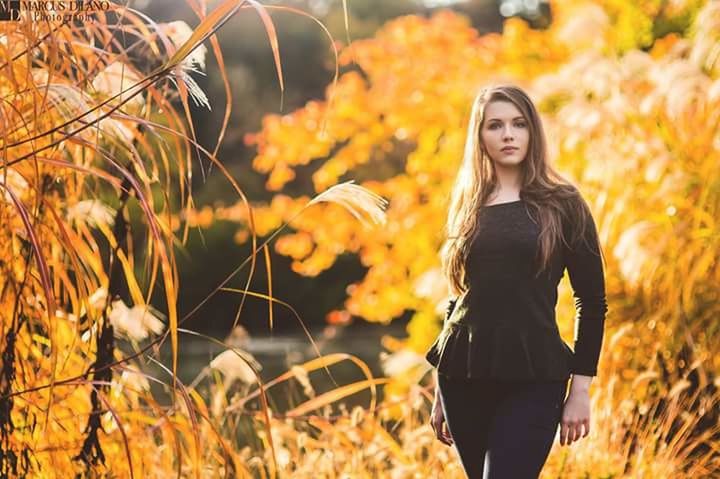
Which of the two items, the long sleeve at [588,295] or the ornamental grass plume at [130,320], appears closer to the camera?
the long sleeve at [588,295]

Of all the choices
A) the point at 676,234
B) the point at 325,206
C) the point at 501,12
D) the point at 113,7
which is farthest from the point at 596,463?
the point at 501,12

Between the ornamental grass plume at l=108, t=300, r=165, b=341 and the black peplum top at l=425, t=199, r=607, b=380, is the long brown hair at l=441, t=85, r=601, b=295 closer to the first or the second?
the black peplum top at l=425, t=199, r=607, b=380

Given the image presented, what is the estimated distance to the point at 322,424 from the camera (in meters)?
3.44

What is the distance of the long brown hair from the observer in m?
2.69

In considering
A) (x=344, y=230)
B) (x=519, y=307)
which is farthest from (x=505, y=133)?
(x=344, y=230)

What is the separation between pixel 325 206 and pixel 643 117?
12.4 feet

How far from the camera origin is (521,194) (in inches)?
110

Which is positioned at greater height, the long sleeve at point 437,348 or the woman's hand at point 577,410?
the long sleeve at point 437,348

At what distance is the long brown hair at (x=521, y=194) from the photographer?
269 centimetres

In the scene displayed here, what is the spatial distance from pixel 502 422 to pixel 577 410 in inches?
7.6

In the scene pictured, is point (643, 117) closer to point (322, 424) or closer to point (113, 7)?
point (322, 424)

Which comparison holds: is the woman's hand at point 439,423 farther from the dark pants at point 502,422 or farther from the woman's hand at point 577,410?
the woman's hand at point 577,410

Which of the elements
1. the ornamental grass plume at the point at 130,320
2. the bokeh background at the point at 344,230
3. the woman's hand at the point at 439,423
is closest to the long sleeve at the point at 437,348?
the woman's hand at the point at 439,423

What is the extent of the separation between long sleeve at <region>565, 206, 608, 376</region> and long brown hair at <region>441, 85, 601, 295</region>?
0.11 ft
